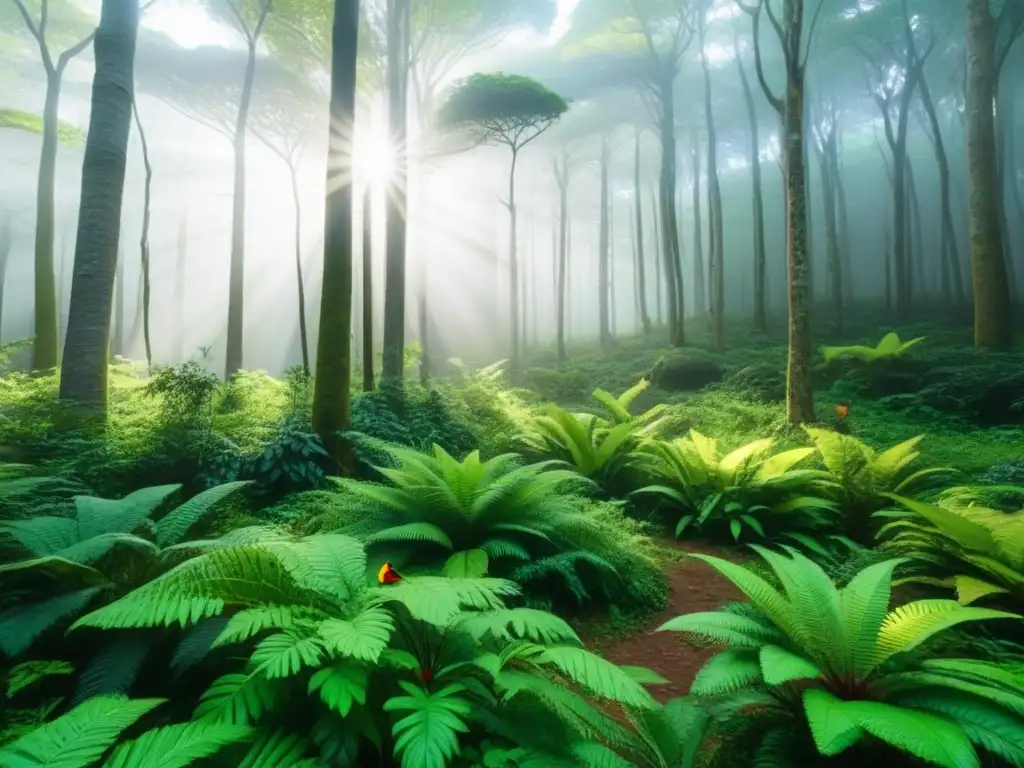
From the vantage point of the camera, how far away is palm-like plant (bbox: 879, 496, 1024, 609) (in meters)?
2.81

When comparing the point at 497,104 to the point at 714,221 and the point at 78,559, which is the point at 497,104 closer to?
the point at 714,221

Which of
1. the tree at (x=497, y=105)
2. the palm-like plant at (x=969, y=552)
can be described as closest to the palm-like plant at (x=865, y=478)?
the palm-like plant at (x=969, y=552)

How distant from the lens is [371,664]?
1.84 metres

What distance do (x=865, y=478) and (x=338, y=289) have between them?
576 centimetres

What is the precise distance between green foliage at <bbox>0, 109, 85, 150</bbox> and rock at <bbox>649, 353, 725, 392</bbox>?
636 inches

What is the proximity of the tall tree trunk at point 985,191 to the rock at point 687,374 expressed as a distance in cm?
569

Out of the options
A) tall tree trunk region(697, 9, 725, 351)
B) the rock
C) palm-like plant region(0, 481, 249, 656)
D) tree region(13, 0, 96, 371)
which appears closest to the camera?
palm-like plant region(0, 481, 249, 656)

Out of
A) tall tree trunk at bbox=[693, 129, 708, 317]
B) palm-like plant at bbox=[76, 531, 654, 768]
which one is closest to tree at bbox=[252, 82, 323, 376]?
palm-like plant at bbox=[76, 531, 654, 768]

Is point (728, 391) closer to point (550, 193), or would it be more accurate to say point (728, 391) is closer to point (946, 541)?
point (946, 541)

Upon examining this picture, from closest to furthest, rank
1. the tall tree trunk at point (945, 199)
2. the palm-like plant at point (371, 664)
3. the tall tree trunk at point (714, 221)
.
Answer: the palm-like plant at point (371, 664) → the tall tree trunk at point (945, 199) → the tall tree trunk at point (714, 221)

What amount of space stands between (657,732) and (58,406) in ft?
21.0

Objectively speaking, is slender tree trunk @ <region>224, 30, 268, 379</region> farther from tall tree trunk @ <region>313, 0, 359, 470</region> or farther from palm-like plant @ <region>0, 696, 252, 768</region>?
palm-like plant @ <region>0, 696, 252, 768</region>

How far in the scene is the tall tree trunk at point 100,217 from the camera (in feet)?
18.3

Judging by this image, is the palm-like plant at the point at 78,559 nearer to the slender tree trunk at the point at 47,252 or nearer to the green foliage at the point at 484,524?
the green foliage at the point at 484,524
